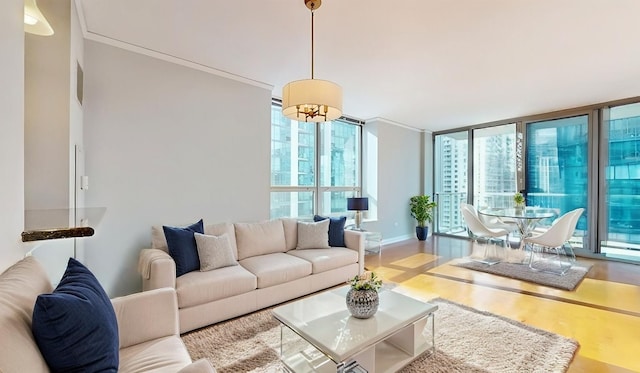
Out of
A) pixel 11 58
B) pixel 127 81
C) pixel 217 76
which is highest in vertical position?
pixel 217 76

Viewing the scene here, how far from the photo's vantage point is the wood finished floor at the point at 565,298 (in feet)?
7.00

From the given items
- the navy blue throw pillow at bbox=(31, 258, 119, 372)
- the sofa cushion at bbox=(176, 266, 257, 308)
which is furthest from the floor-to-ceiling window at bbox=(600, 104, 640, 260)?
the navy blue throw pillow at bbox=(31, 258, 119, 372)

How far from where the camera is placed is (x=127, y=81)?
2.87m

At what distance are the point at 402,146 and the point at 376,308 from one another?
498 centimetres

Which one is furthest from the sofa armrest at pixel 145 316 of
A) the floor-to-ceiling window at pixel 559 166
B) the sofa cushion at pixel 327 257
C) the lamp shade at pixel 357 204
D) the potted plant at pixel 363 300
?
the floor-to-ceiling window at pixel 559 166

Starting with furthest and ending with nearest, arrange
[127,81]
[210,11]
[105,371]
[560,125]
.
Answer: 1. [560,125]
2. [127,81]
3. [210,11]
4. [105,371]

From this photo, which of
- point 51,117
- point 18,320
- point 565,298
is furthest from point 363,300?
point 565,298

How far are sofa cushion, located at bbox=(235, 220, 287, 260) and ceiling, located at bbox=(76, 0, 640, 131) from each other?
192 centimetres

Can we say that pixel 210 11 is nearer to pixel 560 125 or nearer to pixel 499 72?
pixel 499 72

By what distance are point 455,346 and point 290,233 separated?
2193mm

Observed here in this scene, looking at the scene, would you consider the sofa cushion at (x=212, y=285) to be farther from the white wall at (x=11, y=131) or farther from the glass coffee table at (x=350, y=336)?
the white wall at (x=11, y=131)

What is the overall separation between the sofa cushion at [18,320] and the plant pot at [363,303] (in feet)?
4.96

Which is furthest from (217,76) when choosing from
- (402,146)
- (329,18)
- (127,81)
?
(402,146)

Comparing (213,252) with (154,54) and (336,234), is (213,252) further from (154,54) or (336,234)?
(154,54)
